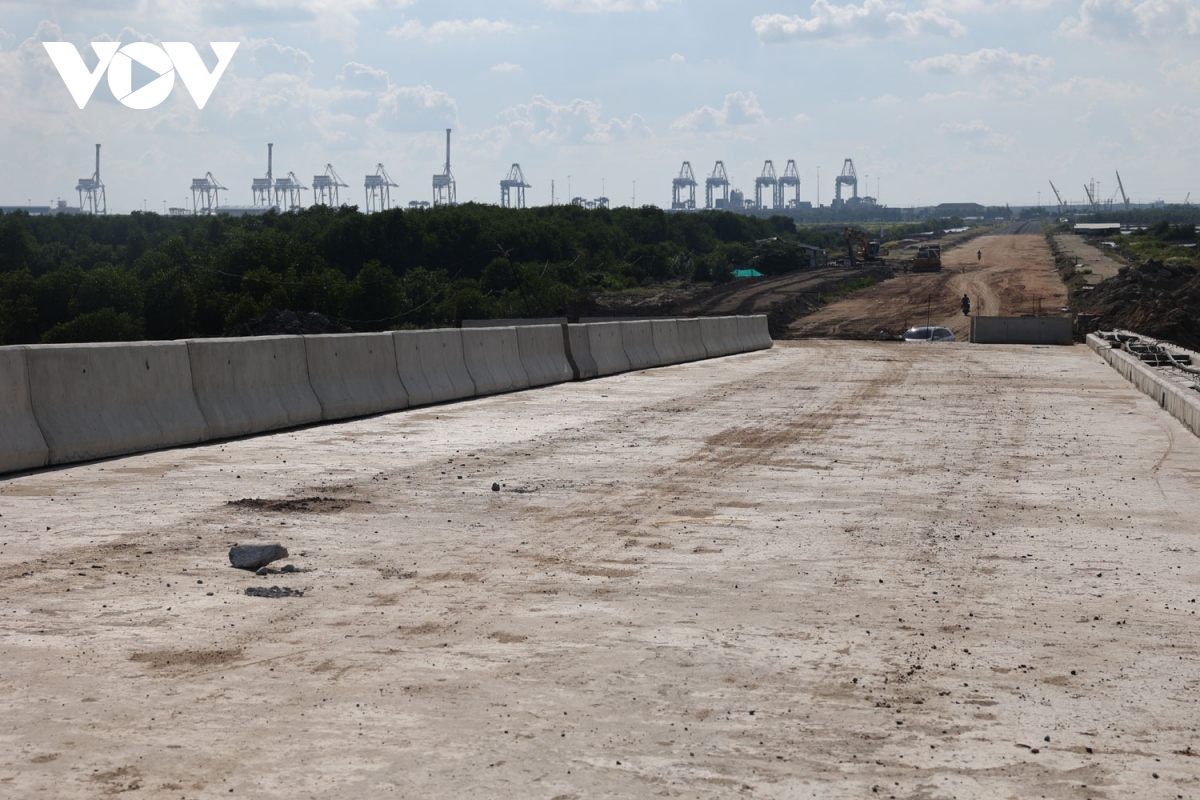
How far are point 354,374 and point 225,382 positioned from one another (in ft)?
9.80

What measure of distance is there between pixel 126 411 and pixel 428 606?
23.9ft

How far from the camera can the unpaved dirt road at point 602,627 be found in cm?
484

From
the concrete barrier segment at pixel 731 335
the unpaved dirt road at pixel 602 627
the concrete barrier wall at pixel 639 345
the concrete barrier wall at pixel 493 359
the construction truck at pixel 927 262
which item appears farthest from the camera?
the construction truck at pixel 927 262

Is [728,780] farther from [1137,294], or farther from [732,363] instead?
[1137,294]

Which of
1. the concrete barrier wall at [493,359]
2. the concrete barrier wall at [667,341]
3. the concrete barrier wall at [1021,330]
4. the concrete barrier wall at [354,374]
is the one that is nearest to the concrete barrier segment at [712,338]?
the concrete barrier wall at [667,341]

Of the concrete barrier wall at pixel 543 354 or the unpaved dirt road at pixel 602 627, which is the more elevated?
the concrete barrier wall at pixel 543 354

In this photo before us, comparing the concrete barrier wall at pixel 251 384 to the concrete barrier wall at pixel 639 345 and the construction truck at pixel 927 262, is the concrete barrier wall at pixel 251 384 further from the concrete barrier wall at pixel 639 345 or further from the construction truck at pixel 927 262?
the construction truck at pixel 927 262

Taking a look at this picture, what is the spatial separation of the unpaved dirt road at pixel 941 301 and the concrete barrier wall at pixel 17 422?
48.2 m

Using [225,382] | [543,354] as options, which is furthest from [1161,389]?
[225,382]

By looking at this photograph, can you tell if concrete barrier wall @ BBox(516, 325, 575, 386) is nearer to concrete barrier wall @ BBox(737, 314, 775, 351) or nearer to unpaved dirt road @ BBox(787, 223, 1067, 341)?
concrete barrier wall @ BBox(737, 314, 775, 351)

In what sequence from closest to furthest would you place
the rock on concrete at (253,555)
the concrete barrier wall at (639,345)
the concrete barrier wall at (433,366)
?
1. the rock on concrete at (253,555)
2. the concrete barrier wall at (433,366)
3. the concrete barrier wall at (639,345)

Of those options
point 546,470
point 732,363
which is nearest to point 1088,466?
point 546,470

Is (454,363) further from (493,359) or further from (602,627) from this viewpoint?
(602,627)

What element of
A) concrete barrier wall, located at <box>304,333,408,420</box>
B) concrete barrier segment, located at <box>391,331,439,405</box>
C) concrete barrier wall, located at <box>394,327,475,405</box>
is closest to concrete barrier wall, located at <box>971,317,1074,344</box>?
concrete barrier wall, located at <box>394,327,475,405</box>
